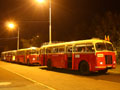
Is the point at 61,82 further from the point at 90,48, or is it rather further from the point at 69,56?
the point at 69,56

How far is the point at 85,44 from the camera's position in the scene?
46.1 feet

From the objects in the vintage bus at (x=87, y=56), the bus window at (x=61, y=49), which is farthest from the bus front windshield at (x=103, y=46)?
the bus window at (x=61, y=49)

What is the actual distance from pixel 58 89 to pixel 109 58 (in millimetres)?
6582

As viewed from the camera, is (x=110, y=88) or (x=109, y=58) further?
(x=109, y=58)

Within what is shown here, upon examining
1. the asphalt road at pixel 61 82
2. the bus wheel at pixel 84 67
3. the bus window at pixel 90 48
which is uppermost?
the bus window at pixel 90 48

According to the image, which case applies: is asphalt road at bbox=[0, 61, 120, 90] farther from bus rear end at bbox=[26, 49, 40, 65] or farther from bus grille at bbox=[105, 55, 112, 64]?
bus rear end at bbox=[26, 49, 40, 65]

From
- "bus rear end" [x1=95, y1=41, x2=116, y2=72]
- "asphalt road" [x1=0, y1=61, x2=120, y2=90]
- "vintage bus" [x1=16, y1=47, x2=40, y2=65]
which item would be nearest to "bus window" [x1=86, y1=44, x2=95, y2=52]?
"bus rear end" [x1=95, y1=41, x2=116, y2=72]

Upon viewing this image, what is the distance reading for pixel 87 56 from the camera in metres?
13.7

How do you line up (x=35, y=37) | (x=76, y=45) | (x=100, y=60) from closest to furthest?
1. (x=100, y=60)
2. (x=76, y=45)
3. (x=35, y=37)

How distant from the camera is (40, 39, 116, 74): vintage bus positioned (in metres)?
13.1

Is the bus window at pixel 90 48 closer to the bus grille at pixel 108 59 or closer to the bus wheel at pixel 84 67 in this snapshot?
the bus wheel at pixel 84 67

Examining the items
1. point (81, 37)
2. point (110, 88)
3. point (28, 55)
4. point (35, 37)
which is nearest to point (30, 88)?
point (110, 88)

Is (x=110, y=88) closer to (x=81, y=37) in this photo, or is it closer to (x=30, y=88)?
(x=30, y=88)

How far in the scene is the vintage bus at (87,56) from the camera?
13133 mm
